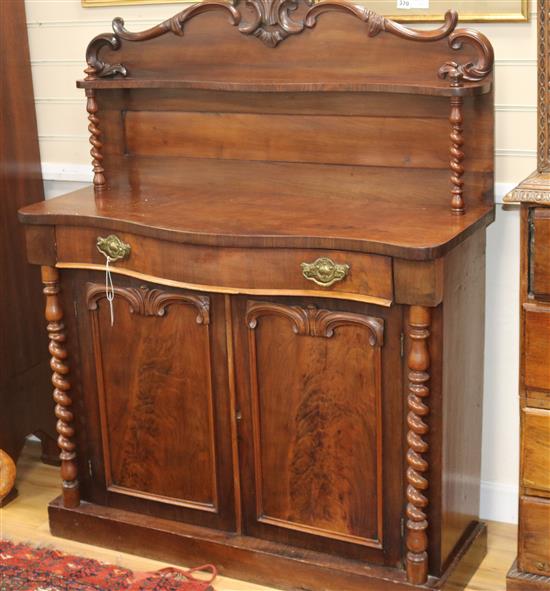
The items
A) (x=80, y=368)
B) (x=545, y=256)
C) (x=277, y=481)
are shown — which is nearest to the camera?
(x=545, y=256)

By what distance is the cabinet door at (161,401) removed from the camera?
3.06 meters

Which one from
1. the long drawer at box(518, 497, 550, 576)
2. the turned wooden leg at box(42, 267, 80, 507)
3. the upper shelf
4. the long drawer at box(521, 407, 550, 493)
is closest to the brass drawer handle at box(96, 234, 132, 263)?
the turned wooden leg at box(42, 267, 80, 507)

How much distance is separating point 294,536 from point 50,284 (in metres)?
1.06

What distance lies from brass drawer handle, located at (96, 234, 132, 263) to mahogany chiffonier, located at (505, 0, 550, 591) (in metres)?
1.10

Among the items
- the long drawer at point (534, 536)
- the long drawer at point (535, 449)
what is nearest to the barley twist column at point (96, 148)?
the long drawer at point (535, 449)

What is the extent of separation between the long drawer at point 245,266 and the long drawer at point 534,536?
2.27 feet

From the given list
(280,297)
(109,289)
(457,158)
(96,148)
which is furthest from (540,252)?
(96,148)

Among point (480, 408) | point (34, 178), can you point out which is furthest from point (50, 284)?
point (480, 408)

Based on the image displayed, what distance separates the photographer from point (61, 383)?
329cm

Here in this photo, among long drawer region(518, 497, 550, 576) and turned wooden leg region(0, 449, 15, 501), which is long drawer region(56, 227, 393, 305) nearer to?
long drawer region(518, 497, 550, 576)

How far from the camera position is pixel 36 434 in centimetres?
392

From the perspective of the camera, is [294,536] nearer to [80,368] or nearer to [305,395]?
[305,395]

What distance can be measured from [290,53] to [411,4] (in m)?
0.39

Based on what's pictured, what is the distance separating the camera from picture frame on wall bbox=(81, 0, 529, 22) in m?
2.99
